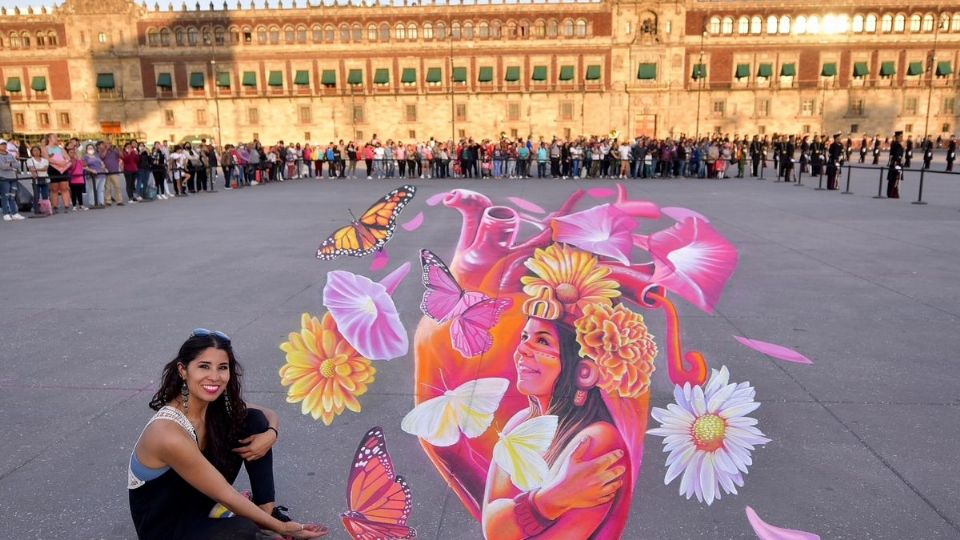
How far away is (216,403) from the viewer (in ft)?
8.52

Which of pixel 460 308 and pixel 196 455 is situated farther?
pixel 460 308

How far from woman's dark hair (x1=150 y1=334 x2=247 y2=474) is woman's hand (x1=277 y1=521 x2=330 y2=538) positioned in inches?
15.0

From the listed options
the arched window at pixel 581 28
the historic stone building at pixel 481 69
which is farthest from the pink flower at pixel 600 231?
the arched window at pixel 581 28

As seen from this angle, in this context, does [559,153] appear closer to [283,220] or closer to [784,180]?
[784,180]

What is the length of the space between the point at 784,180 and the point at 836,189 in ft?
13.2

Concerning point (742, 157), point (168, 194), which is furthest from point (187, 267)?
point (742, 157)

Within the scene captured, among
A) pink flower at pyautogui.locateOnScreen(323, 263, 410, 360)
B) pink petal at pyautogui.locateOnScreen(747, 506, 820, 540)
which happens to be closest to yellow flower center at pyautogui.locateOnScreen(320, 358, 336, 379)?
pink flower at pyautogui.locateOnScreen(323, 263, 410, 360)

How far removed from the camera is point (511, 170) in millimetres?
26828

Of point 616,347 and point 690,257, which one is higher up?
point 690,257

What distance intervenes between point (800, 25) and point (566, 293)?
2601 inches

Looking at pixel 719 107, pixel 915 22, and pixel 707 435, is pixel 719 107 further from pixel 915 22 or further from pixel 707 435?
pixel 707 435

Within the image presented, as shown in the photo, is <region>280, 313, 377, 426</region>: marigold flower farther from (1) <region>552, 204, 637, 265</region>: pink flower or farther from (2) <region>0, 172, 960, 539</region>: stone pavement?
(1) <region>552, 204, 637, 265</region>: pink flower

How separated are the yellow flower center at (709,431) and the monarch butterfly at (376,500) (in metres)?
1.24

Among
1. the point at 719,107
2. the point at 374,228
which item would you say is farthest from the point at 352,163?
the point at 719,107
